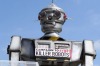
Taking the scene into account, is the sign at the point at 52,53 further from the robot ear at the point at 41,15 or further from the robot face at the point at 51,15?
the robot ear at the point at 41,15

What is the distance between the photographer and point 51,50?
9922mm

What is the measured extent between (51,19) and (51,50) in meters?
1.21

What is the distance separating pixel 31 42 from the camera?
33.6 ft

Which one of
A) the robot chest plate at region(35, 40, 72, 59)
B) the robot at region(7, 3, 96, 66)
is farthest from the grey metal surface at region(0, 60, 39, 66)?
the robot chest plate at region(35, 40, 72, 59)

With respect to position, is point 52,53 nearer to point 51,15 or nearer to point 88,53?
point 88,53

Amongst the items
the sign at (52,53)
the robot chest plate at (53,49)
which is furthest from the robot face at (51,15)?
the sign at (52,53)

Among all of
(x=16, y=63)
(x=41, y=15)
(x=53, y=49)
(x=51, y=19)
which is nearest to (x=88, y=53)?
(x=53, y=49)

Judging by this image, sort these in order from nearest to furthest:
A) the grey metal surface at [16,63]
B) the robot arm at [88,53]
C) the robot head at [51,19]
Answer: the grey metal surface at [16,63] < the robot arm at [88,53] < the robot head at [51,19]

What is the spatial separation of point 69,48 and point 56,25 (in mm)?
1010

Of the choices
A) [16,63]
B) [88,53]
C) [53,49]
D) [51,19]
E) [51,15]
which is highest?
[51,15]

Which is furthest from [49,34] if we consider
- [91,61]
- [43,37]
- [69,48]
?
[91,61]

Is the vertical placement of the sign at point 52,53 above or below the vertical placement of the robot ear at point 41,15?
below

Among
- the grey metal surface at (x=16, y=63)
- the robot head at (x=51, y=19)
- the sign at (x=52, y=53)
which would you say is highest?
the robot head at (x=51, y=19)

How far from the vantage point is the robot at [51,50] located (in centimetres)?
984
